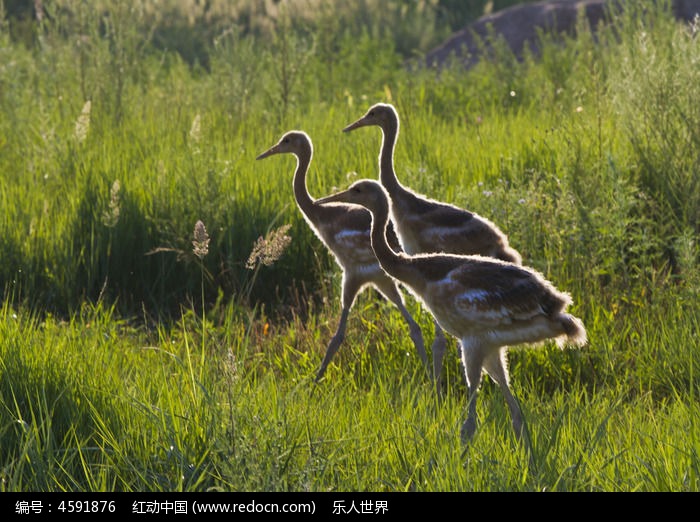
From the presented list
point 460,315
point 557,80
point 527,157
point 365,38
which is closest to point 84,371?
point 460,315

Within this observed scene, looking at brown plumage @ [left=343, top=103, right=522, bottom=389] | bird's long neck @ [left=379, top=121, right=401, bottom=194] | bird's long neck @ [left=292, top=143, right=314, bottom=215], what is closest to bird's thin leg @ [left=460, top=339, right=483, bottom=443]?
brown plumage @ [left=343, top=103, right=522, bottom=389]

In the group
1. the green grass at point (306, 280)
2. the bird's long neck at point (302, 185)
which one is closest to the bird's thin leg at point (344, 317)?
the green grass at point (306, 280)

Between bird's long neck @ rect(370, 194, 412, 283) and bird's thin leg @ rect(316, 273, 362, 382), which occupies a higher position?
bird's long neck @ rect(370, 194, 412, 283)

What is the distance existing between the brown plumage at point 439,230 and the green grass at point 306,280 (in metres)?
0.47

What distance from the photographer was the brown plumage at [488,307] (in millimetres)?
4516

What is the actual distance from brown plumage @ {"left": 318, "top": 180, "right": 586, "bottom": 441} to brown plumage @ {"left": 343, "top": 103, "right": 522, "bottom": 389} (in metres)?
0.71

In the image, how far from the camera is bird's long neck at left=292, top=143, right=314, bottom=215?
6258 mm

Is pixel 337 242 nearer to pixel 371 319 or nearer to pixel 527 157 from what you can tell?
pixel 371 319

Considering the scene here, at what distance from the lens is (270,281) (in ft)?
23.8

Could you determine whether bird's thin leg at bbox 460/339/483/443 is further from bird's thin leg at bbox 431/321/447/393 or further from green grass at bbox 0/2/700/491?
bird's thin leg at bbox 431/321/447/393

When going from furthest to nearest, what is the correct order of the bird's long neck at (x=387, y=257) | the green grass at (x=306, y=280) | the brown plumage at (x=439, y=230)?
the brown plumage at (x=439, y=230) < the bird's long neck at (x=387, y=257) < the green grass at (x=306, y=280)

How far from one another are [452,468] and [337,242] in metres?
2.38

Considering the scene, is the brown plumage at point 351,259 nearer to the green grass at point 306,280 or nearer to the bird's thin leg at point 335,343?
the bird's thin leg at point 335,343

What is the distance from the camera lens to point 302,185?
Result: 6359mm
